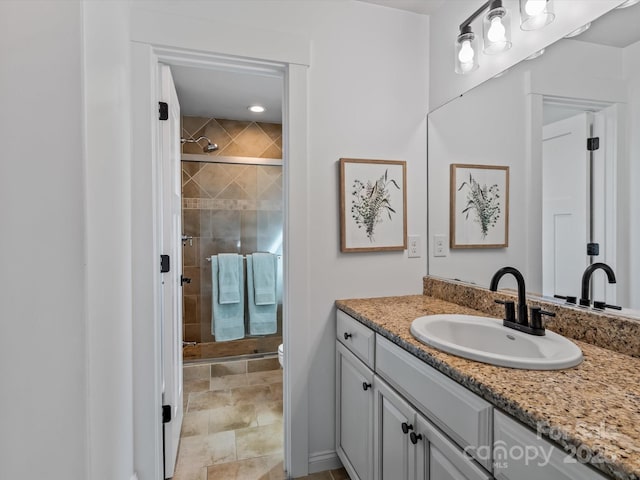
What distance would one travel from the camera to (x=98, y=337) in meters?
1.00

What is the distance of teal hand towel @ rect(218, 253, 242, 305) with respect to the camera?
3.00 meters

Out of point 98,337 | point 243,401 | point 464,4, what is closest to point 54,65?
→ point 98,337

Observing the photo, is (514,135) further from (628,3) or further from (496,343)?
(496,343)

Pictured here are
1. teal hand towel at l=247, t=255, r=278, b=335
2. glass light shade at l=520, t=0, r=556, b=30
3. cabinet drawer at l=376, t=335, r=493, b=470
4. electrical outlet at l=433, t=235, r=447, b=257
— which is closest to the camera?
cabinet drawer at l=376, t=335, r=493, b=470

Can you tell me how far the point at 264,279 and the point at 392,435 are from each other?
2152mm

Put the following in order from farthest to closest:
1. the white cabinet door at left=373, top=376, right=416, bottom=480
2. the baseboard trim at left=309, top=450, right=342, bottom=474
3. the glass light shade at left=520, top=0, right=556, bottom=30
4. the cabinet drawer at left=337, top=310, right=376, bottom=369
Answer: the baseboard trim at left=309, top=450, right=342, bottom=474 < the cabinet drawer at left=337, top=310, right=376, bottom=369 < the glass light shade at left=520, top=0, right=556, bottom=30 < the white cabinet door at left=373, top=376, right=416, bottom=480

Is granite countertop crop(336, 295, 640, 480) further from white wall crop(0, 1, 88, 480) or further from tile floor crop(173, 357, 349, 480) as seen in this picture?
tile floor crop(173, 357, 349, 480)

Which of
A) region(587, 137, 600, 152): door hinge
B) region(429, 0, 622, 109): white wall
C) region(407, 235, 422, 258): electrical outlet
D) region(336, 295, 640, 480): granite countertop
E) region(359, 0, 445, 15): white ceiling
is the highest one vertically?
region(359, 0, 445, 15): white ceiling

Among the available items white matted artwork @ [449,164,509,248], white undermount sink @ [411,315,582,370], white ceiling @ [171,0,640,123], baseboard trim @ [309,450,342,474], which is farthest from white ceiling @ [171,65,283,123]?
baseboard trim @ [309,450,342,474]

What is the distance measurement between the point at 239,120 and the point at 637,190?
2939 millimetres

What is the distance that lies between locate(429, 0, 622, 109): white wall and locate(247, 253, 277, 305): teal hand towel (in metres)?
2.00

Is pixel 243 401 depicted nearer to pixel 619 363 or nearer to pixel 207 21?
pixel 619 363

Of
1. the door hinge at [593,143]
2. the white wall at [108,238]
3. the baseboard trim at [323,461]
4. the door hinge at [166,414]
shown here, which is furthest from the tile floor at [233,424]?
the door hinge at [593,143]

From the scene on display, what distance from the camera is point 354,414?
1.49 m
